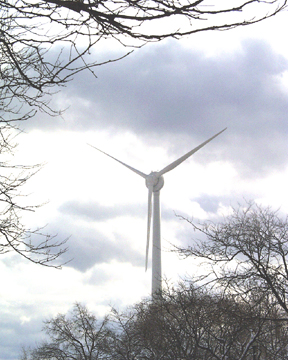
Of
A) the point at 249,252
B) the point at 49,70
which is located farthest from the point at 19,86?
the point at 249,252

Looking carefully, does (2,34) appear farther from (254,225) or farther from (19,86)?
(254,225)

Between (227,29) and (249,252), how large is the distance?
6.54 m

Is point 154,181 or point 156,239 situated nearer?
point 156,239

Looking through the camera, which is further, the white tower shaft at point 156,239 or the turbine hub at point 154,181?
the white tower shaft at point 156,239

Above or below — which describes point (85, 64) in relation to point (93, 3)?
below

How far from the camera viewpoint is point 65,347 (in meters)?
31.7

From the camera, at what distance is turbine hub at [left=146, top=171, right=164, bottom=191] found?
43969 mm

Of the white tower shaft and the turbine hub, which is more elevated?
the turbine hub

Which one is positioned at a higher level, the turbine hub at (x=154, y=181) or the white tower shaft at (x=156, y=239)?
the turbine hub at (x=154, y=181)

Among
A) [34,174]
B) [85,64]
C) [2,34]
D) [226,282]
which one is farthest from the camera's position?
[226,282]

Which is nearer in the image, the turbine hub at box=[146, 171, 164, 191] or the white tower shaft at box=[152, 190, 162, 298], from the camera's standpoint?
the turbine hub at box=[146, 171, 164, 191]

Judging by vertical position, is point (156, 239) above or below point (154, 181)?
below

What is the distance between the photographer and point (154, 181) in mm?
45125

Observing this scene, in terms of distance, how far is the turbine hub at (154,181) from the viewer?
4397 centimetres
